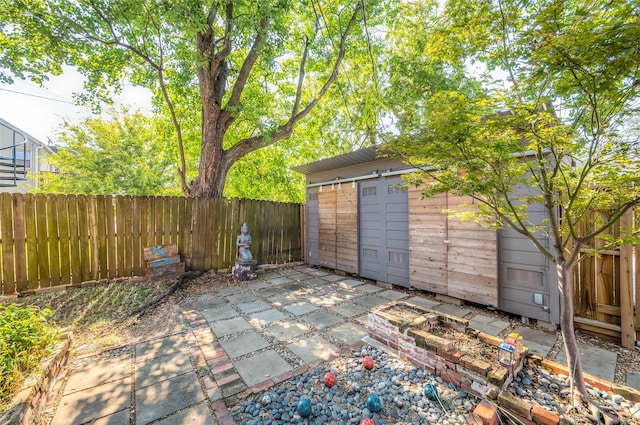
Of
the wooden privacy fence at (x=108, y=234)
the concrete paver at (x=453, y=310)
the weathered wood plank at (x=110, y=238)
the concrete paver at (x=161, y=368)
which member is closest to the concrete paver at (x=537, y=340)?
the concrete paver at (x=453, y=310)

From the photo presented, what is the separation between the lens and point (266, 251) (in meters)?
6.86

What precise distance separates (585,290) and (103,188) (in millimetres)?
12873

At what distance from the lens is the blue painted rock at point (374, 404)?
171 cm

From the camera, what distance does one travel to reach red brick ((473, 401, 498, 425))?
1517mm

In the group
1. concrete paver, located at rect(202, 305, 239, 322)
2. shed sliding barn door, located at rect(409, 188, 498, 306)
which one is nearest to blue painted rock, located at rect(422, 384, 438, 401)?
shed sliding barn door, located at rect(409, 188, 498, 306)

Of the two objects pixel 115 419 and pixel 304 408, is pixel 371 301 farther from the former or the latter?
pixel 115 419

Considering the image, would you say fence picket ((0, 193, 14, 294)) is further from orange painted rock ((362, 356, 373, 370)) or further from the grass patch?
orange painted rock ((362, 356, 373, 370))

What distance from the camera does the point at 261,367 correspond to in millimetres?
2326

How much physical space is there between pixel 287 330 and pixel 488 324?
260 centimetres

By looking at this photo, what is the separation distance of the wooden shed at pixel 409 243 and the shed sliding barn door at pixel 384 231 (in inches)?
0.8

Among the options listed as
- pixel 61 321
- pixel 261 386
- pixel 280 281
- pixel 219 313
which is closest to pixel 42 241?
pixel 61 321

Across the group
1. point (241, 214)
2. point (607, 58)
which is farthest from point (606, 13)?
point (241, 214)

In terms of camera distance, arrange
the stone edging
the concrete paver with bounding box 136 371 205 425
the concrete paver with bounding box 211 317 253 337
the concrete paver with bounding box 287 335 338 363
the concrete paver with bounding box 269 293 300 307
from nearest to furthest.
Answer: the stone edging < the concrete paver with bounding box 136 371 205 425 < the concrete paver with bounding box 287 335 338 363 < the concrete paver with bounding box 211 317 253 337 < the concrete paver with bounding box 269 293 300 307

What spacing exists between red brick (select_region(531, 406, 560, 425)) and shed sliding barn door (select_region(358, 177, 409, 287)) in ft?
10.6
